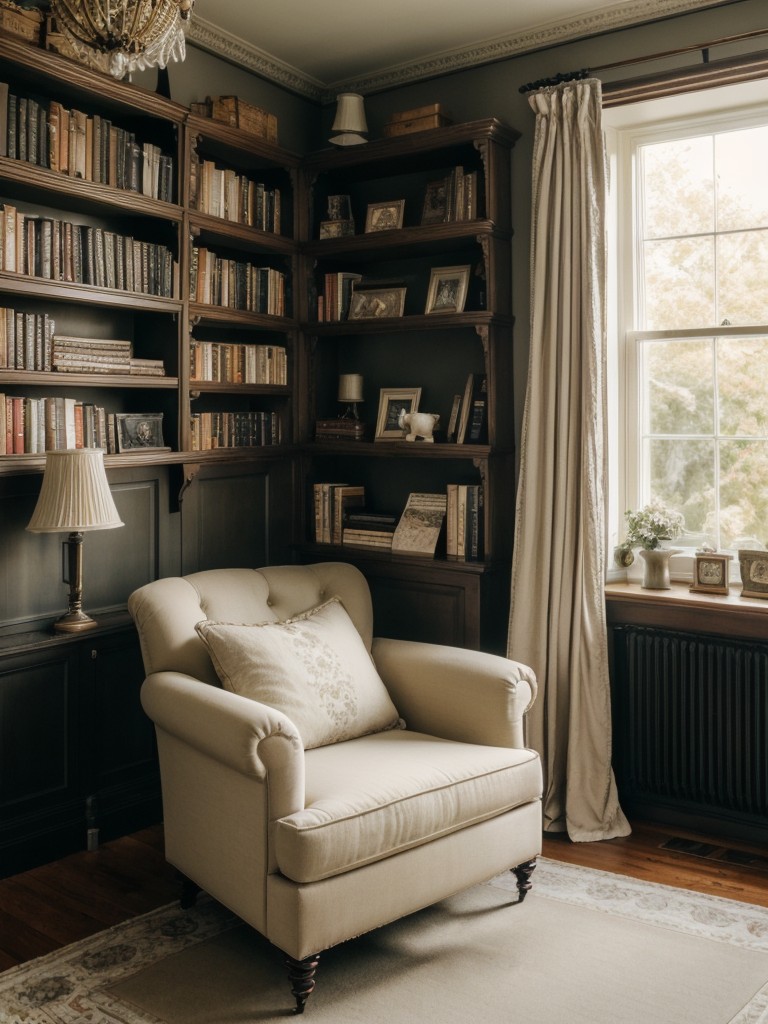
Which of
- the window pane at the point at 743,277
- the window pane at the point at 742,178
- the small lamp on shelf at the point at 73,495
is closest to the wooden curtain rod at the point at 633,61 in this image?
the window pane at the point at 742,178

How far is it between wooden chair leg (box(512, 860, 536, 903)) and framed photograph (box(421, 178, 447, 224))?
7.51 feet

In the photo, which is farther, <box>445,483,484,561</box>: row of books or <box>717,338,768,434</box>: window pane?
<box>445,483,484,561</box>: row of books

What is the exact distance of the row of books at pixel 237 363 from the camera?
347 centimetres

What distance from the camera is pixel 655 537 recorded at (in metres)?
3.31

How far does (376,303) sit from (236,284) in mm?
559

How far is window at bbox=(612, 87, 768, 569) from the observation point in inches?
131

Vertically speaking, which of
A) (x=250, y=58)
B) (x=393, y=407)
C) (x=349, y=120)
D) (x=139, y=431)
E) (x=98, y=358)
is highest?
(x=250, y=58)

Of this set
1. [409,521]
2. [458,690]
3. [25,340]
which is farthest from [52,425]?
[458,690]

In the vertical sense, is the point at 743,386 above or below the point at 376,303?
below

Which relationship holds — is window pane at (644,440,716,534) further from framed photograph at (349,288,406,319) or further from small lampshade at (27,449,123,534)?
small lampshade at (27,449,123,534)

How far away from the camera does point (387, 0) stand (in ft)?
10.7

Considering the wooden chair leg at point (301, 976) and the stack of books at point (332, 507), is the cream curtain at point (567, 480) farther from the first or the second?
the wooden chair leg at point (301, 976)

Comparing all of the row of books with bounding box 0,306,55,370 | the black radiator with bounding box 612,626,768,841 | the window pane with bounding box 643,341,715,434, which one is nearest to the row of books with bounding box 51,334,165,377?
the row of books with bounding box 0,306,55,370

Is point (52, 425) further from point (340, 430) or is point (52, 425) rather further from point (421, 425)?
point (421, 425)
